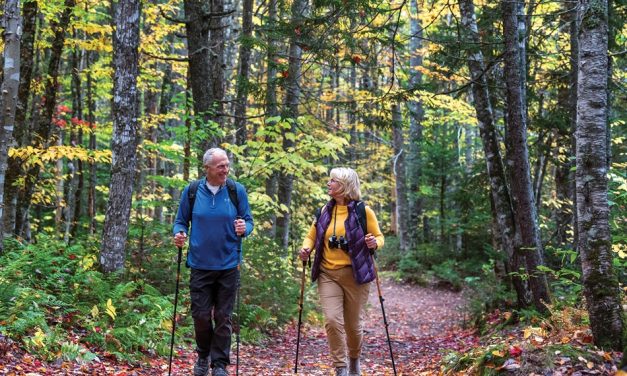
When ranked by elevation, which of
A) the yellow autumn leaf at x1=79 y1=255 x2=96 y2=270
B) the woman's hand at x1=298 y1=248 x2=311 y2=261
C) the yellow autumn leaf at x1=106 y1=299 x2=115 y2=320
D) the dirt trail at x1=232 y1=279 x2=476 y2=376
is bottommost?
the dirt trail at x1=232 y1=279 x2=476 y2=376

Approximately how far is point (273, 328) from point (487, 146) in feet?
18.9

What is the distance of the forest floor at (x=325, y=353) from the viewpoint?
5.79 metres

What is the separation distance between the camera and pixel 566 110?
13.5m

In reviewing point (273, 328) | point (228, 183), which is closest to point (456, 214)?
point (273, 328)

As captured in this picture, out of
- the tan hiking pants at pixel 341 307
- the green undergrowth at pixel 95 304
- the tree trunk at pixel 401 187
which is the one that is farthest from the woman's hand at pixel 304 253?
the tree trunk at pixel 401 187

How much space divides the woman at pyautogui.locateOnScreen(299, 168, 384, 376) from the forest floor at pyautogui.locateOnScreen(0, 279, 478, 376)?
1.64m

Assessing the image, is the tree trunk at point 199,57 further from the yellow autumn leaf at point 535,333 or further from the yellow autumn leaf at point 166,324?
the yellow autumn leaf at point 535,333

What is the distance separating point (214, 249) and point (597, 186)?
12.8 ft

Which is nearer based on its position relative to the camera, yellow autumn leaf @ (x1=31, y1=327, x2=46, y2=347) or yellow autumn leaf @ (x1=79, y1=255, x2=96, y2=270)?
yellow autumn leaf @ (x1=31, y1=327, x2=46, y2=347)

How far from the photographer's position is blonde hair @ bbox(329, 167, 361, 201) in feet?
19.9

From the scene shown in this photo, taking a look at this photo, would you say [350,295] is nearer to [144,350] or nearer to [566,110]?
[144,350]

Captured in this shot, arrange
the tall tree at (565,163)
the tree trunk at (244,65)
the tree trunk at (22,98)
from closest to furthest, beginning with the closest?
the tree trunk at (22,98), the tree trunk at (244,65), the tall tree at (565,163)

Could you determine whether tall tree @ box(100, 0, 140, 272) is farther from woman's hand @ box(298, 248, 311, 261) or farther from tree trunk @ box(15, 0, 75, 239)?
woman's hand @ box(298, 248, 311, 261)

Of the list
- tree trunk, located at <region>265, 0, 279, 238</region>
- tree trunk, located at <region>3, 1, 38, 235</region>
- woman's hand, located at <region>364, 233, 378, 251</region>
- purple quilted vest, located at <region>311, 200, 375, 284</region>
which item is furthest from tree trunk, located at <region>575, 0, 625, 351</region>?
tree trunk, located at <region>3, 1, 38, 235</region>
